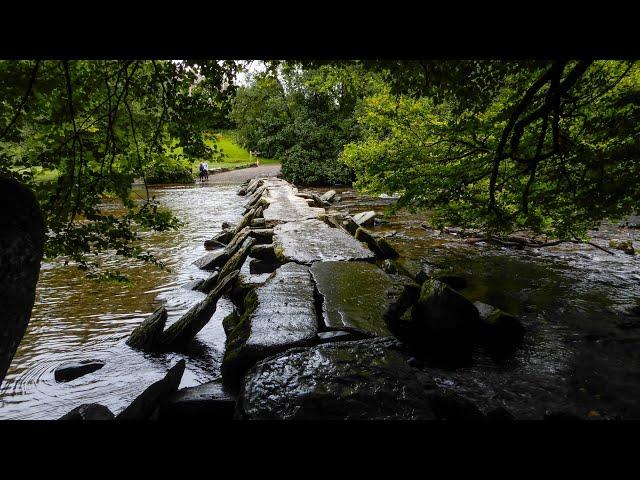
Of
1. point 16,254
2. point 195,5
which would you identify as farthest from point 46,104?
point 195,5

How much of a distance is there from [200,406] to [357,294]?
2479 mm

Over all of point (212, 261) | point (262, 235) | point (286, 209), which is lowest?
point (212, 261)

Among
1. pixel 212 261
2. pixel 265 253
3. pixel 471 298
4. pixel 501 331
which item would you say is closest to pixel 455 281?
pixel 471 298

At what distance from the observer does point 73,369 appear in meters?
4.23

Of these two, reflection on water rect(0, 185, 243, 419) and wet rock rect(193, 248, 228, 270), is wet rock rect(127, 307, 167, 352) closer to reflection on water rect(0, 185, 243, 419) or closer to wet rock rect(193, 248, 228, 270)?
reflection on water rect(0, 185, 243, 419)

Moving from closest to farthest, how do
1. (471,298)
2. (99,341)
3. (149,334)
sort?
1. (149,334)
2. (99,341)
3. (471,298)

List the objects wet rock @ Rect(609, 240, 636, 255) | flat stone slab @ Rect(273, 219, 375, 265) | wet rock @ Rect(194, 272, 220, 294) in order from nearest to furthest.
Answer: flat stone slab @ Rect(273, 219, 375, 265), wet rock @ Rect(194, 272, 220, 294), wet rock @ Rect(609, 240, 636, 255)

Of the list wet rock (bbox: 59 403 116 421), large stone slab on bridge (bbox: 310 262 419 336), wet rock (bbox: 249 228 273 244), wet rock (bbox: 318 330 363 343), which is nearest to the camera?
wet rock (bbox: 59 403 116 421)

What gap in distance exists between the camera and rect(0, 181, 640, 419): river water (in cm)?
381

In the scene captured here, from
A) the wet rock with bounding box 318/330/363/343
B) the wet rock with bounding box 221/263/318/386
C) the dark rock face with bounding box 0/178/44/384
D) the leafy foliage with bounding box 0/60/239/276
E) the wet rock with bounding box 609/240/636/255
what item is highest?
the leafy foliage with bounding box 0/60/239/276

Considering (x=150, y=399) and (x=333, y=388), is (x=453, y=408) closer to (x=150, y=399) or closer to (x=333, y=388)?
(x=333, y=388)

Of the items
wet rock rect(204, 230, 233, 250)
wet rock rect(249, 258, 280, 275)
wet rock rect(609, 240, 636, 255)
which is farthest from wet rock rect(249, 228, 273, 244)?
wet rock rect(609, 240, 636, 255)

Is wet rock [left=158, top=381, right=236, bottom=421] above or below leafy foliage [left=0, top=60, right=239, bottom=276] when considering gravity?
below

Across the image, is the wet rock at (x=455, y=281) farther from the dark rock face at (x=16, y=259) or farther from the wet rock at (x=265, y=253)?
the dark rock face at (x=16, y=259)
